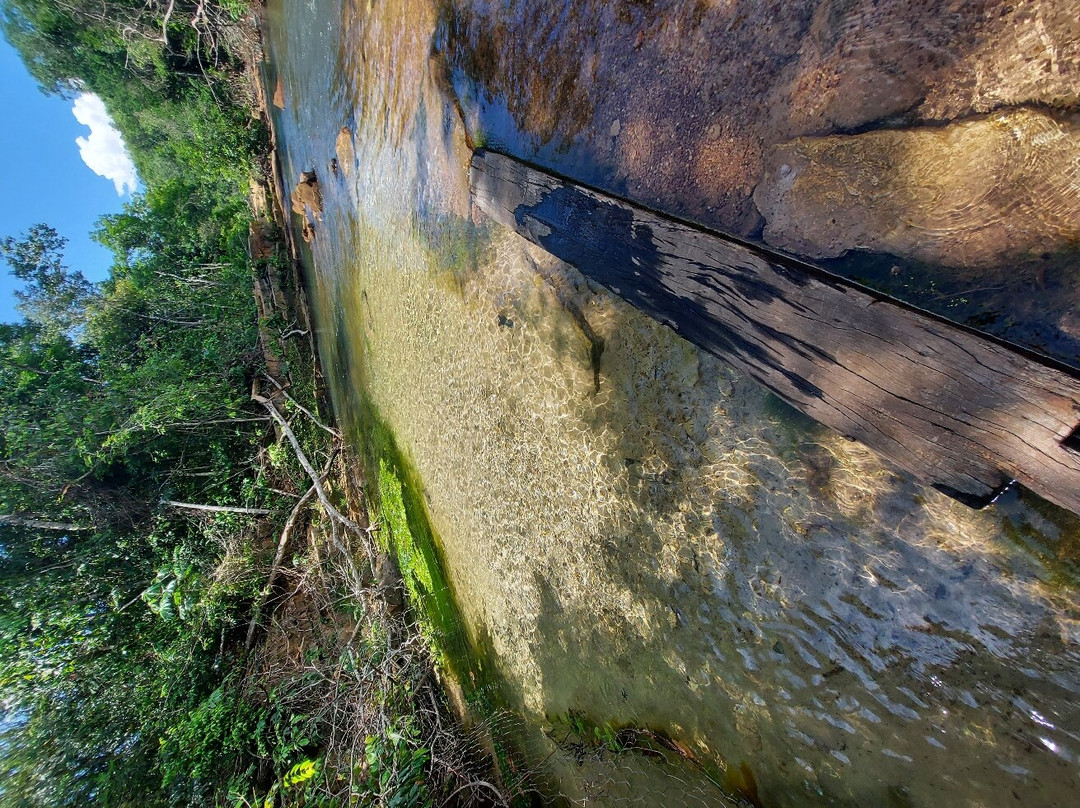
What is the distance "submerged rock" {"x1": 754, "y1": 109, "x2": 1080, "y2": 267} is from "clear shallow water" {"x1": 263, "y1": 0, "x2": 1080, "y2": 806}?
0.05 metres

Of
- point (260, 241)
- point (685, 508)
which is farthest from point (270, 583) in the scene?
point (685, 508)

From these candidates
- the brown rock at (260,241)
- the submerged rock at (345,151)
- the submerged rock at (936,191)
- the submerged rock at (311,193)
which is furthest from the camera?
the brown rock at (260,241)

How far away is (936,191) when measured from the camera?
1.17 metres

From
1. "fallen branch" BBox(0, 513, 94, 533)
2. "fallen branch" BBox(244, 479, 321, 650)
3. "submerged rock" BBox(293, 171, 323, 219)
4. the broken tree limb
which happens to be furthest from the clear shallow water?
"fallen branch" BBox(0, 513, 94, 533)

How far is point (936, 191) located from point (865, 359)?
1.40 feet

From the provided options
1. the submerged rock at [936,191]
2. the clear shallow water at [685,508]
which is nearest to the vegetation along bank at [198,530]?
the clear shallow water at [685,508]

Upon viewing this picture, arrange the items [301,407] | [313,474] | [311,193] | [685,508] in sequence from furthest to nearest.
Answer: [301,407], [311,193], [313,474], [685,508]

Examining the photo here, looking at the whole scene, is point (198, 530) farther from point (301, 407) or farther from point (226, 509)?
point (301, 407)

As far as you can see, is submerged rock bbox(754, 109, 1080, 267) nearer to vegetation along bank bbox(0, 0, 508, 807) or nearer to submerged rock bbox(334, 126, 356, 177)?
vegetation along bank bbox(0, 0, 508, 807)

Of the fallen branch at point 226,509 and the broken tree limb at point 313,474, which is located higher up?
the broken tree limb at point 313,474

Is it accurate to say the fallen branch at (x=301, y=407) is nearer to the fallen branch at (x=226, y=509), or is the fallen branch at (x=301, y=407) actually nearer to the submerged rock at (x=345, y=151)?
the fallen branch at (x=226, y=509)

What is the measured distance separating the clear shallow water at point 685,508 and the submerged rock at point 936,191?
0.05 meters

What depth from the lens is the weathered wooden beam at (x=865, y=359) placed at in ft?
3.01

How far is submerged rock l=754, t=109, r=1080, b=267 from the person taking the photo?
1037 mm
